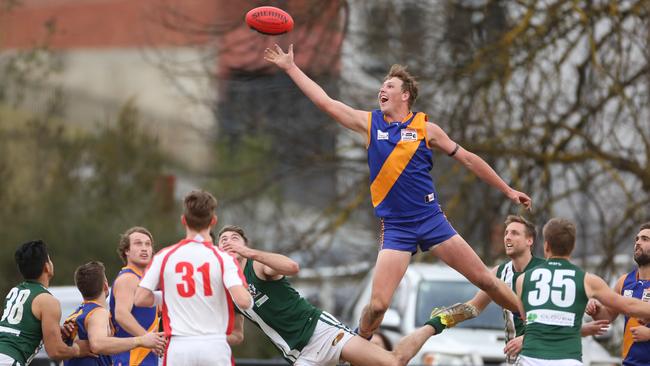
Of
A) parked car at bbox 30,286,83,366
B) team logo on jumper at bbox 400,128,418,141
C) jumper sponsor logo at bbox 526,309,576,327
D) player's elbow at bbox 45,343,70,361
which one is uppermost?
team logo on jumper at bbox 400,128,418,141

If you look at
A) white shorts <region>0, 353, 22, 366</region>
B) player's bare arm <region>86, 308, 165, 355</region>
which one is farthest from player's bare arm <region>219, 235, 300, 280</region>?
white shorts <region>0, 353, 22, 366</region>

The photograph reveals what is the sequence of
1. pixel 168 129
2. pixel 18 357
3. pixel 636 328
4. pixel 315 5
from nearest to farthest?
pixel 18 357 → pixel 636 328 → pixel 315 5 → pixel 168 129

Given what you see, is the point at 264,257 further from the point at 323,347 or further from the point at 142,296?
the point at 323,347

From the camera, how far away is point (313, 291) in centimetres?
2842

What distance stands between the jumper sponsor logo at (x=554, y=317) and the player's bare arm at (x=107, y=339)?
9.75 feet

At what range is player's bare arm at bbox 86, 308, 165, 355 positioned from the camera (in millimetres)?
9500

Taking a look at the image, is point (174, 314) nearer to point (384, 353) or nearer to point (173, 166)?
point (384, 353)

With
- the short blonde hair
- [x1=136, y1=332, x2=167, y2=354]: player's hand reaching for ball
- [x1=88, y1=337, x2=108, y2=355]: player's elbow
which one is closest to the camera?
[x1=136, y1=332, x2=167, y2=354]: player's hand reaching for ball

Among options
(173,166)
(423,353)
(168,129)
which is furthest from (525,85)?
(168,129)

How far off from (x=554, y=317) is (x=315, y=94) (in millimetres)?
2840

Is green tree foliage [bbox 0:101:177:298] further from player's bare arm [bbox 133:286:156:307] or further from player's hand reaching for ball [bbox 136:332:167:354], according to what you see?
player's bare arm [bbox 133:286:156:307]

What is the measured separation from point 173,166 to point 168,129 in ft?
13.7

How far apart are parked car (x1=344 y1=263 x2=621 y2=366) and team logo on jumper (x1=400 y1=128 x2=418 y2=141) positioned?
474 centimetres

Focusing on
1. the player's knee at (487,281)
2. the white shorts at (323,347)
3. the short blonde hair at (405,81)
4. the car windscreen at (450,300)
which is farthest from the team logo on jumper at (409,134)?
the car windscreen at (450,300)
